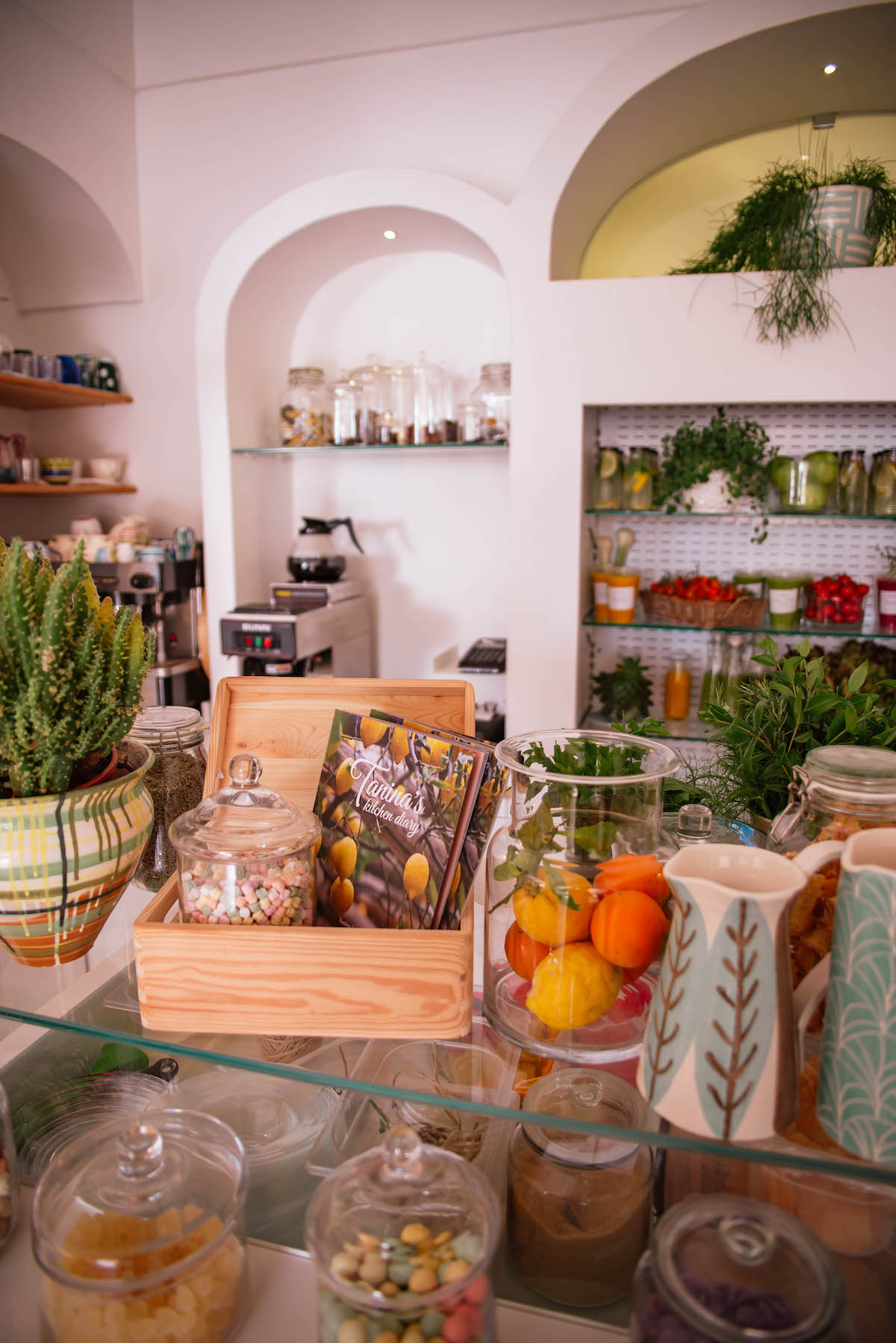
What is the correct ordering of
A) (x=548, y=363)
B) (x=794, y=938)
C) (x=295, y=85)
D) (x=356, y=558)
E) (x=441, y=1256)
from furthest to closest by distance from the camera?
(x=356, y=558) → (x=295, y=85) → (x=548, y=363) → (x=794, y=938) → (x=441, y=1256)

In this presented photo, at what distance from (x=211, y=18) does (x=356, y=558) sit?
2.26 meters

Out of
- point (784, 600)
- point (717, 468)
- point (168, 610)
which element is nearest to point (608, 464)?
point (717, 468)

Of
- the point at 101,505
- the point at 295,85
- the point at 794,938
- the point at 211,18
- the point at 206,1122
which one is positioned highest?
the point at 211,18

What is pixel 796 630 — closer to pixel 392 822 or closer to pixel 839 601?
pixel 839 601

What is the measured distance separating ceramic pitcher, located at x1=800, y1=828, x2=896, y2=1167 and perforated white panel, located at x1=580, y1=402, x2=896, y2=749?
2.56m

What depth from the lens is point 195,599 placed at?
3.73 metres

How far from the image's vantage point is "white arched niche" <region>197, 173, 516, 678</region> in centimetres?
336

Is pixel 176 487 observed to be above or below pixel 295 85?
below

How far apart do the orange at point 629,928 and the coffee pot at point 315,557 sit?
301 cm

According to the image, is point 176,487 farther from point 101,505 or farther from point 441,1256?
point 441,1256

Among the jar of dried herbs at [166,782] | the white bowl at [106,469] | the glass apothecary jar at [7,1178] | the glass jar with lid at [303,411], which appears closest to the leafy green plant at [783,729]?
the jar of dried herbs at [166,782]

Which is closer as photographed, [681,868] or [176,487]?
[681,868]

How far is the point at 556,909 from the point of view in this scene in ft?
2.29

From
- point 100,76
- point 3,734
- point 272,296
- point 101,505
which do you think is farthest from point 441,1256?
point 100,76
